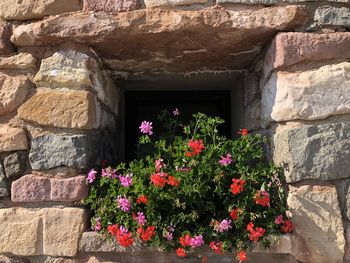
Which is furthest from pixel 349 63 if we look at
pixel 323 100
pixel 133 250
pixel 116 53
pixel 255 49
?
pixel 133 250

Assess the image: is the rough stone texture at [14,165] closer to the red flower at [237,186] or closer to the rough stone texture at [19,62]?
the rough stone texture at [19,62]

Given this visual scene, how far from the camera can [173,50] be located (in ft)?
6.96

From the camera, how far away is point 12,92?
196 centimetres

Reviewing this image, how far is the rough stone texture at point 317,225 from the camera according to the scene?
5.88 feet

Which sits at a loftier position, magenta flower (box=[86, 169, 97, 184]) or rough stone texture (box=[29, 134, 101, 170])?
rough stone texture (box=[29, 134, 101, 170])

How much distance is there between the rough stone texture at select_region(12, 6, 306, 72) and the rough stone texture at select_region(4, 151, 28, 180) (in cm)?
53

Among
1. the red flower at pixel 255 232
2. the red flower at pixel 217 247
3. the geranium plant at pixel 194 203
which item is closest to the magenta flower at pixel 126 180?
the geranium plant at pixel 194 203

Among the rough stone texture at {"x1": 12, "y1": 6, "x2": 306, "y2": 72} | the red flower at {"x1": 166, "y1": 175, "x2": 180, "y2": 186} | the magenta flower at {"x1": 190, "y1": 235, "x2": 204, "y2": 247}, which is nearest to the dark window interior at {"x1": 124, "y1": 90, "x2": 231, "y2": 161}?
the rough stone texture at {"x1": 12, "y1": 6, "x2": 306, "y2": 72}

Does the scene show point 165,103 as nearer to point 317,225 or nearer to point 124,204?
point 124,204

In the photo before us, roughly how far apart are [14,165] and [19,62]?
0.49 m

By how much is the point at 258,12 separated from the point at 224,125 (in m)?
1.14

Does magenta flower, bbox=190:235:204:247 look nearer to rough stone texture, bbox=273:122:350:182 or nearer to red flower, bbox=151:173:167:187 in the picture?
red flower, bbox=151:173:167:187

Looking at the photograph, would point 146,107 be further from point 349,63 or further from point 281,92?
point 349,63

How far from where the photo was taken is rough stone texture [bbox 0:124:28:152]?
6.33 feet
